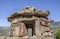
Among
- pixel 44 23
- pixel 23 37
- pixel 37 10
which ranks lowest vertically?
pixel 23 37

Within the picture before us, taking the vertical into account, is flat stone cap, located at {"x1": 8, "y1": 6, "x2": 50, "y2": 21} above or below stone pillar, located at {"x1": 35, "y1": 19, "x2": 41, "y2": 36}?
above

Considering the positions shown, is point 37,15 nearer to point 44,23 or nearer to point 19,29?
point 44,23

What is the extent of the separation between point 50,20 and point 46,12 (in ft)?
4.36

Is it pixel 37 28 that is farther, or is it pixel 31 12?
pixel 31 12

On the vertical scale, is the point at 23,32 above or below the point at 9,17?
below

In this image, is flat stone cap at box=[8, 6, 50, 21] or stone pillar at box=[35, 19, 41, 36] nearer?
stone pillar at box=[35, 19, 41, 36]

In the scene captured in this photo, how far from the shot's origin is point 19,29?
84.2ft

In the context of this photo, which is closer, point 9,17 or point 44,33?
point 44,33

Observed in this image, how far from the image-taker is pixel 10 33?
2634cm

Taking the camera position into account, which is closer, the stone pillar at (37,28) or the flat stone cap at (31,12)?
the stone pillar at (37,28)

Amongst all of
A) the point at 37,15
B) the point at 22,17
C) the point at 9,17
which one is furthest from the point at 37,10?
the point at 9,17

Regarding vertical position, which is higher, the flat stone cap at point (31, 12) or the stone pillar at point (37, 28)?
the flat stone cap at point (31, 12)

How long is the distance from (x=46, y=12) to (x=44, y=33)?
120 inches

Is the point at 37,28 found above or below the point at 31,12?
below
